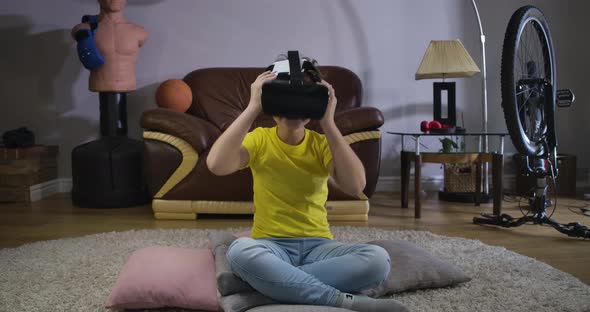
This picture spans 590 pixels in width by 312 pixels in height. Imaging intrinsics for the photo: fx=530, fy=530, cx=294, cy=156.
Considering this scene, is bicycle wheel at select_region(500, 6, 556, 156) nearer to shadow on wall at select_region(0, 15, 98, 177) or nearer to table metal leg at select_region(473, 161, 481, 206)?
table metal leg at select_region(473, 161, 481, 206)

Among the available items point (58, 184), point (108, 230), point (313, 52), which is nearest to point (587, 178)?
point (313, 52)

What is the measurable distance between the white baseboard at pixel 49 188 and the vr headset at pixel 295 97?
108 inches

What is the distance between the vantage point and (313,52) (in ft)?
12.7

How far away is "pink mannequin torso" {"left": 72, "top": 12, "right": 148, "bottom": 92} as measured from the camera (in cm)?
322

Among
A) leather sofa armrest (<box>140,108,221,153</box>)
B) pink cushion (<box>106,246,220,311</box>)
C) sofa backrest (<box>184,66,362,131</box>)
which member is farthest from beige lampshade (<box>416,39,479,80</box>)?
pink cushion (<box>106,246,220,311</box>)

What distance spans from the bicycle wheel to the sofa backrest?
112cm

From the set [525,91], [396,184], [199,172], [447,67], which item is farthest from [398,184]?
[199,172]

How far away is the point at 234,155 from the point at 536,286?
3.33ft

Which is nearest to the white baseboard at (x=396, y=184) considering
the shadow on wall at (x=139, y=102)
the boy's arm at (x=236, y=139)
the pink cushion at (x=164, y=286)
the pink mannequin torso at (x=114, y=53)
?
the shadow on wall at (x=139, y=102)

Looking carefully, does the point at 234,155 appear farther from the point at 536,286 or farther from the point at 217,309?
the point at 536,286

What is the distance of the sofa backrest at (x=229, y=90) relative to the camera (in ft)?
11.1

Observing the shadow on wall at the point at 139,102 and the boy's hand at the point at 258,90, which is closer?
the boy's hand at the point at 258,90

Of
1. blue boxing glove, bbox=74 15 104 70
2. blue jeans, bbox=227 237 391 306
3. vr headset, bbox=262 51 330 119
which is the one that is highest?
blue boxing glove, bbox=74 15 104 70

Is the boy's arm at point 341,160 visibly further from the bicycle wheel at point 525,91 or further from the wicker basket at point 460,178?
the wicker basket at point 460,178
